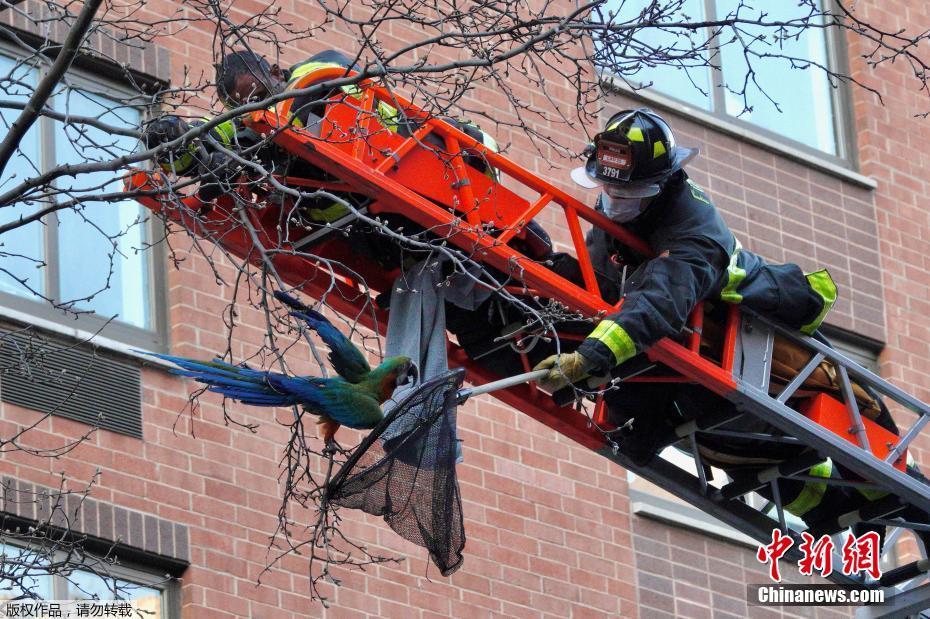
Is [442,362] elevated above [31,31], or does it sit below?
below

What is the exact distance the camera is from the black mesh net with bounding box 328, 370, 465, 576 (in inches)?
370

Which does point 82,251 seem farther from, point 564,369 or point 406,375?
point 406,375

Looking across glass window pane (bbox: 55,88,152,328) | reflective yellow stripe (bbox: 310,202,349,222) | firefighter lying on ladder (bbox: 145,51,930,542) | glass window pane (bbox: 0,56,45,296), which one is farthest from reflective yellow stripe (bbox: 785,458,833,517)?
glass window pane (bbox: 0,56,45,296)

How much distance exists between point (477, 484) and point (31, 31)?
3.99 meters

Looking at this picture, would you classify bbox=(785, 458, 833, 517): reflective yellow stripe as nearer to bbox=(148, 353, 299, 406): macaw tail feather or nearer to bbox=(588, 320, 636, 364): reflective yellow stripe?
bbox=(588, 320, 636, 364): reflective yellow stripe

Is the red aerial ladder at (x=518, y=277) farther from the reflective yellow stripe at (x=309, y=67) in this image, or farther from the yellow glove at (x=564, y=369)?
the yellow glove at (x=564, y=369)

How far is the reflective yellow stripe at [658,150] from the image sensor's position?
414 inches

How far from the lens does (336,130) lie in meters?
10.0

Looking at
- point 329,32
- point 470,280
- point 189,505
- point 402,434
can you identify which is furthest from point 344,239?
point 329,32

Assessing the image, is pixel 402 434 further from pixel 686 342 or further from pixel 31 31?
pixel 31 31

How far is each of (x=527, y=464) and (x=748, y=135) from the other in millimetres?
3902

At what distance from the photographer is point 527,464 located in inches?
568

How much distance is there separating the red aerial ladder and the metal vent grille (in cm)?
194

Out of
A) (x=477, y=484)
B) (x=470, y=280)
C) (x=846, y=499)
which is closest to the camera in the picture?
(x=470, y=280)
